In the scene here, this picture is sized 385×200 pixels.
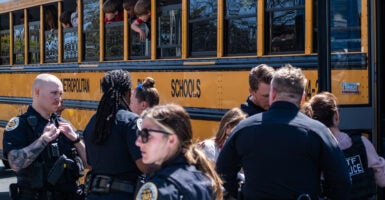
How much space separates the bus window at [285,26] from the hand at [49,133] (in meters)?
1.96

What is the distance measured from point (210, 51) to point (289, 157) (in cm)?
292

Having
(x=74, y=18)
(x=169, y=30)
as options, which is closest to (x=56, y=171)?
(x=169, y=30)

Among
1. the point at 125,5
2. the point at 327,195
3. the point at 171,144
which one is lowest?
the point at 327,195

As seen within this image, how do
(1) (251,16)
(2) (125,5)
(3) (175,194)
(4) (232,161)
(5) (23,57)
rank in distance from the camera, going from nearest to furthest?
(3) (175,194) < (4) (232,161) < (1) (251,16) < (2) (125,5) < (5) (23,57)

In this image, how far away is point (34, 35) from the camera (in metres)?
9.12

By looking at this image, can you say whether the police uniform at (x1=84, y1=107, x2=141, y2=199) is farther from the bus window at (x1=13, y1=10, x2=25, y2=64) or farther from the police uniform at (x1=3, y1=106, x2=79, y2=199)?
the bus window at (x1=13, y1=10, x2=25, y2=64)

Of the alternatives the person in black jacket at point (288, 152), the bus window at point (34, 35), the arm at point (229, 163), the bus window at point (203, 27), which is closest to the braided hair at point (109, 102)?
the arm at point (229, 163)

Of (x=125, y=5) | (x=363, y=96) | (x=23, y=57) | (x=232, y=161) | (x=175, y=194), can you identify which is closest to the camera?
(x=175, y=194)

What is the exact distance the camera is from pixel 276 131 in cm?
313

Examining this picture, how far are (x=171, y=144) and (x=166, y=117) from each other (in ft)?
0.33

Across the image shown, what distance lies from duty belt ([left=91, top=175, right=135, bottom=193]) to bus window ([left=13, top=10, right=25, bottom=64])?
20.2 feet

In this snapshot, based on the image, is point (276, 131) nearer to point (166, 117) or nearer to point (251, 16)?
point (166, 117)

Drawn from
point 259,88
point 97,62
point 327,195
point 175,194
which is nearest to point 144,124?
point 175,194

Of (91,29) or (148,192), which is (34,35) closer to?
(91,29)
